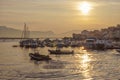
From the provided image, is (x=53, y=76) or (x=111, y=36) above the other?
(x=111, y=36)

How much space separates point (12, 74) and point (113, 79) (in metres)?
12.8

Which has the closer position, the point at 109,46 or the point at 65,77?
the point at 65,77

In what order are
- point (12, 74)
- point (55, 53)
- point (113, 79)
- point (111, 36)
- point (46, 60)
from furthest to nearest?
point (111, 36) < point (55, 53) < point (46, 60) < point (12, 74) < point (113, 79)

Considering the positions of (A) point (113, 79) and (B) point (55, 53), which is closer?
(A) point (113, 79)

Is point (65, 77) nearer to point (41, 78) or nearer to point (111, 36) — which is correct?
point (41, 78)

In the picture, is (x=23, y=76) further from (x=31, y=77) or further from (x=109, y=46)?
(x=109, y=46)

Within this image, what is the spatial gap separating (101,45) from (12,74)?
68895mm

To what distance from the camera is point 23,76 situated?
38.8 meters

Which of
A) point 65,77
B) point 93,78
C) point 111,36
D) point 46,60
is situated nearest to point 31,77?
point 65,77

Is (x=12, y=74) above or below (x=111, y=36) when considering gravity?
below

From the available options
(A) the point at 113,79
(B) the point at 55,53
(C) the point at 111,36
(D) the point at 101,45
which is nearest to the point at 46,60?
(B) the point at 55,53

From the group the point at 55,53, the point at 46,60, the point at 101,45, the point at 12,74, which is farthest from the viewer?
the point at 101,45

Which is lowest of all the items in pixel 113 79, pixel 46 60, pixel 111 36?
pixel 113 79

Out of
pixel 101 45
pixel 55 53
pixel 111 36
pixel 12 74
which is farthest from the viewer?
pixel 111 36
